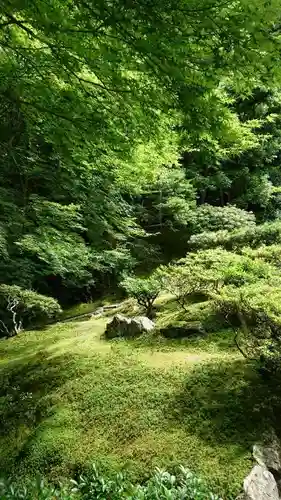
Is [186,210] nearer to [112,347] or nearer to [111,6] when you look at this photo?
[112,347]

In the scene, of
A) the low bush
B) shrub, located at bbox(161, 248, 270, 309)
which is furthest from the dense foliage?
the low bush

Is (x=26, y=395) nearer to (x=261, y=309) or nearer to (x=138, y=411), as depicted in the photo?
(x=138, y=411)

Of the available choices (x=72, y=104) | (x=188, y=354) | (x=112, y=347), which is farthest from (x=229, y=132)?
(x=112, y=347)

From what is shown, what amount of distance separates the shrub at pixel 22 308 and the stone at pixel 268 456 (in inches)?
261

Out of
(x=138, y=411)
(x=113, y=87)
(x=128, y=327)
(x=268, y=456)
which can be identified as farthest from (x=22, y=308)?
(x=113, y=87)

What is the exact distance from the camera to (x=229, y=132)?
9.96 feet

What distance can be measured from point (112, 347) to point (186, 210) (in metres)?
8.10

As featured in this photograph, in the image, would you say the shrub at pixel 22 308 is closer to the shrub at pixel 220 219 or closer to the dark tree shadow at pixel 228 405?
the dark tree shadow at pixel 228 405

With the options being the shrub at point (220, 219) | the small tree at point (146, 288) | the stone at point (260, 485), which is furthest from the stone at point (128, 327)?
the shrub at point (220, 219)

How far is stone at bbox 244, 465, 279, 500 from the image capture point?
12.9 ft

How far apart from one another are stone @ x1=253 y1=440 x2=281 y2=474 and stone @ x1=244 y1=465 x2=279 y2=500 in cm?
8

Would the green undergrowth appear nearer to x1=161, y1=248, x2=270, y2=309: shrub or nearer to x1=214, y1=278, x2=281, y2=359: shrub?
x1=214, y1=278, x2=281, y2=359: shrub

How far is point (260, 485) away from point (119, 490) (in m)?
1.53

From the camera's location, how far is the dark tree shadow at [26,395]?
17.3 ft
